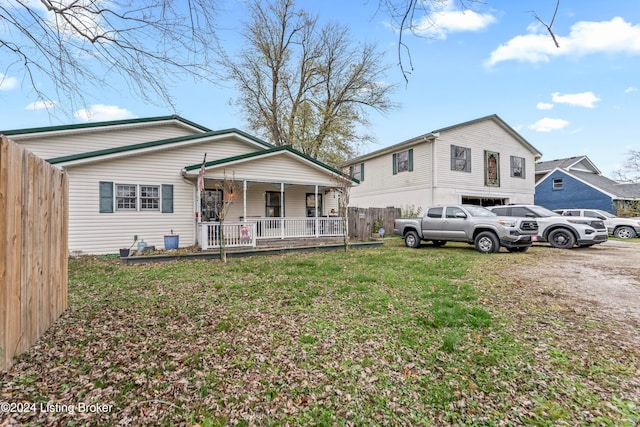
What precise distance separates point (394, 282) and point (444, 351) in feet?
9.62

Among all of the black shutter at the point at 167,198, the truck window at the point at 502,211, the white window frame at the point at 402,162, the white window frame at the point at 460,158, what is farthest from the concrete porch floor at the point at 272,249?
the white window frame at the point at 460,158

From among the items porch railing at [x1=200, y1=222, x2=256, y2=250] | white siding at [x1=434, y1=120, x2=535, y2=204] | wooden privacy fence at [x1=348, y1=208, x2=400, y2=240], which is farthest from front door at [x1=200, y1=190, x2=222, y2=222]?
white siding at [x1=434, y1=120, x2=535, y2=204]

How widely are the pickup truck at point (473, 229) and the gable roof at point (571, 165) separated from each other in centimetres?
2275

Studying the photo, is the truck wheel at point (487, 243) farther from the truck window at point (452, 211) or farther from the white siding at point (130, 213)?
the white siding at point (130, 213)

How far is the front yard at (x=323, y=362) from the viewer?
2.33m

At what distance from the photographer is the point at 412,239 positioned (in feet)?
42.0

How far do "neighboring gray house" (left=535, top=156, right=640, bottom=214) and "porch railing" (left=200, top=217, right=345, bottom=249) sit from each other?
75.1ft

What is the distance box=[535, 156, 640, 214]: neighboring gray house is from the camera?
23172mm

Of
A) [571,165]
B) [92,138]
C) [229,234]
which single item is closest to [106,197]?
[92,138]

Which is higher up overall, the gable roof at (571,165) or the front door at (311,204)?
the gable roof at (571,165)

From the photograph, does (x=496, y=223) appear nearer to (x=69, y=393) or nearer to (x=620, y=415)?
(x=620, y=415)

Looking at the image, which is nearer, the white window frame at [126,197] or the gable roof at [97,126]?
the white window frame at [126,197]

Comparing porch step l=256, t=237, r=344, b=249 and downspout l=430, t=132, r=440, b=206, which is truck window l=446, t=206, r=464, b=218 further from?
downspout l=430, t=132, r=440, b=206

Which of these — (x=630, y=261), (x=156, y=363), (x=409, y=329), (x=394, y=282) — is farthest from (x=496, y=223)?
(x=156, y=363)
